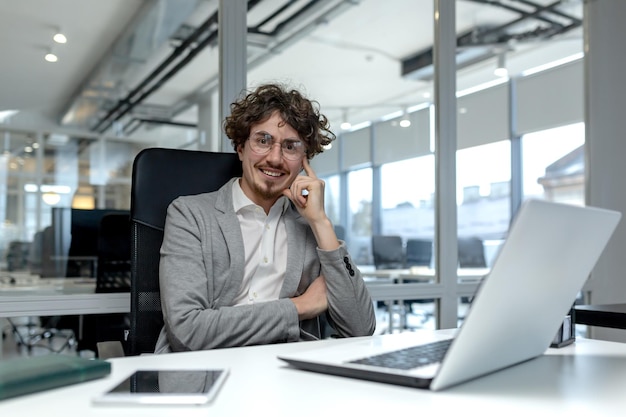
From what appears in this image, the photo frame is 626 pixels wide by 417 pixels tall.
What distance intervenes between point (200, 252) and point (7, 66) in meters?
1.57

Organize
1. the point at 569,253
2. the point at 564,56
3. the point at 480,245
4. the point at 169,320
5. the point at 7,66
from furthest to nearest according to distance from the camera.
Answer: the point at 564,56
the point at 480,245
the point at 7,66
the point at 169,320
the point at 569,253

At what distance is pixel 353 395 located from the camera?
2.29 feet

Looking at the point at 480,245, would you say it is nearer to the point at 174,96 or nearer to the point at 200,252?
the point at 174,96

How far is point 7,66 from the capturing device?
2490 millimetres

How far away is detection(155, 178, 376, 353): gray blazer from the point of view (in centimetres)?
133

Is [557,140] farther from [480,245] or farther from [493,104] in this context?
[480,245]

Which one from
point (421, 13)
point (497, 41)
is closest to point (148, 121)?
point (421, 13)

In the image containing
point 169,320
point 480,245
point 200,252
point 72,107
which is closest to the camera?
point 169,320

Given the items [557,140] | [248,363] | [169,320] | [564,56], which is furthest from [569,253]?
[564,56]

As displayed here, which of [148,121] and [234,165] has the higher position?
[148,121]

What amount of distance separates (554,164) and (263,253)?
3054mm

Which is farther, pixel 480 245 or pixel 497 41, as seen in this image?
pixel 497 41

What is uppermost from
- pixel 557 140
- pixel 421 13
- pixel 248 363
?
pixel 421 13

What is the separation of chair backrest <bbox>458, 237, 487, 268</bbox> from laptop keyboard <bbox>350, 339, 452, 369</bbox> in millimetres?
2480
